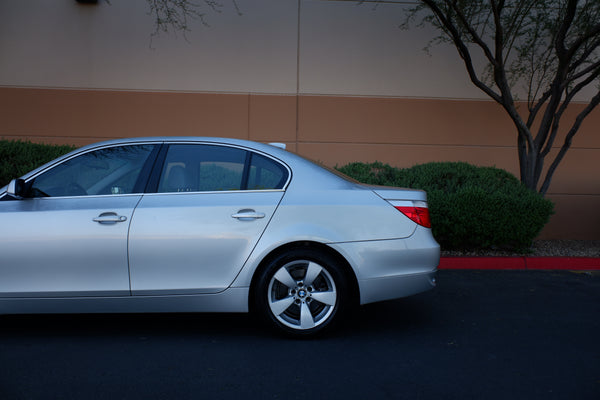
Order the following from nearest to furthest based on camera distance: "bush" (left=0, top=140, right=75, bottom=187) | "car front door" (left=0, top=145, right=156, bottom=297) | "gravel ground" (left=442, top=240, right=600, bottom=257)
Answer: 1. "car front door" (left=0, top=145, right=156, bottom=297)
2. "bush" (left=0, top=140, right=75, bottom=187)
3. "gravel ground" (left=442, top=240, right=600, bottom=257)

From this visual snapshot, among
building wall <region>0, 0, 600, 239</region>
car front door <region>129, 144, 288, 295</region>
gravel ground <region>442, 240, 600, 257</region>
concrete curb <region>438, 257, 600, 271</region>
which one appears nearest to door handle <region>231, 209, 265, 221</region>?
car front door <region>129, 144, 288, 295</region>

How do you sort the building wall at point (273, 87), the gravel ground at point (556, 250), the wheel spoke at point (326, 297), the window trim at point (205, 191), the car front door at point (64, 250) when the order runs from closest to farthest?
the car front door at point (64, 250), the wheel spoke at point (326, 297), the window trim at point (205, 191), the gravel ground at point (556, 250), the building wall at point (273, 87)

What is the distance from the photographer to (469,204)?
25.3 feet

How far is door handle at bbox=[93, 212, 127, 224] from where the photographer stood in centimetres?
413

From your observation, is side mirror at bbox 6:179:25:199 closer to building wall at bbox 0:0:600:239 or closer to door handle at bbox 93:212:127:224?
door handle at bbox 93:212:127:224

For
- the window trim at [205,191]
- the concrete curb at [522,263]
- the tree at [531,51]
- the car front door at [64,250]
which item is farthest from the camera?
the tree at [531,51]

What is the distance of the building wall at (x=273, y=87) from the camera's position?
9938 mm

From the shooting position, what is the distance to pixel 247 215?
418cm

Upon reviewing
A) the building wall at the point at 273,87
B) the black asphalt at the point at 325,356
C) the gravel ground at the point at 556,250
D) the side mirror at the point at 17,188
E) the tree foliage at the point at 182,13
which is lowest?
the gravel ground at the point at 556,250

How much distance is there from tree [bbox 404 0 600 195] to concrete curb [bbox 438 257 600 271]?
5.17 ft

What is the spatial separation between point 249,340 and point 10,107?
25.7 feet

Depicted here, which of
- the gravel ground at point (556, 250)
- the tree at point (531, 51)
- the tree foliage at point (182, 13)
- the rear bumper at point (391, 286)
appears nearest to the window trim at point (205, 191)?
the rear bumper at point (391, 286)

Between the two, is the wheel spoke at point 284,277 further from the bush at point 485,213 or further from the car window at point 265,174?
the bush at point 485,213

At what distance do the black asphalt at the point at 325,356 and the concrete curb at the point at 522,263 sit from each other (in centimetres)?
200
